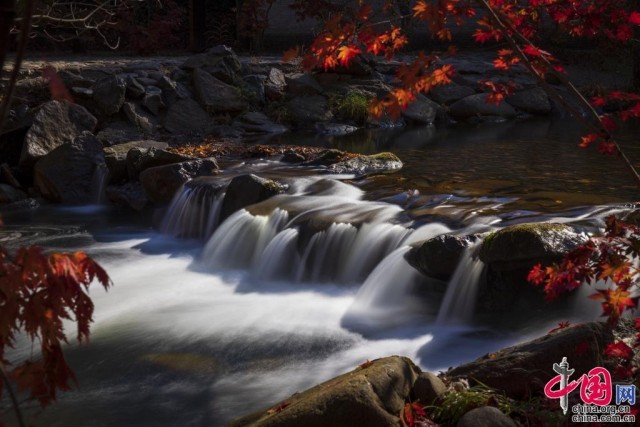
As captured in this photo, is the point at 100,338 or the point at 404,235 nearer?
the point at 100,338

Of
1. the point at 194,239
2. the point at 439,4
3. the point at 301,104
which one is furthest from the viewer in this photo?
the point at 301,104

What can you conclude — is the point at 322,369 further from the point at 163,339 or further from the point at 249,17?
the point at 249,17

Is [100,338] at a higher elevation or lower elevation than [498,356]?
lower

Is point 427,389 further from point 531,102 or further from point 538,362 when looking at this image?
point 531,102

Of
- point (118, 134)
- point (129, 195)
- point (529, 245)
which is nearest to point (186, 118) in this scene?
point (118, 134)

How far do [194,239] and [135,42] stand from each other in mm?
11114

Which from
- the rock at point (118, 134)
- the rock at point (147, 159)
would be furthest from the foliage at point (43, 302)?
the rock at point (118, 134)

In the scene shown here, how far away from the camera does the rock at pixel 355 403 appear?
358 centimetres

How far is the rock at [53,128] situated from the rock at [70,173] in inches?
17.2

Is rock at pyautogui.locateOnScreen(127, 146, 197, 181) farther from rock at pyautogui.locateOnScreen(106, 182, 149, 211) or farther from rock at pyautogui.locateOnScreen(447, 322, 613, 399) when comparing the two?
rock at pyautogui.locateOnScreen(447, 322, 613, 399)

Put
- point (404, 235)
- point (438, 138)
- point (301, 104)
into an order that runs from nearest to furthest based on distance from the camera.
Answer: point (404, 235) < point (438, 138) < point (301, 104)

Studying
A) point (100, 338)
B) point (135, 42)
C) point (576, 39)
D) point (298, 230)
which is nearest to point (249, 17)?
point (135, 42)

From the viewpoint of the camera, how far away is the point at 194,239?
32.1 ft

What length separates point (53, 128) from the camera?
12.5 meters
